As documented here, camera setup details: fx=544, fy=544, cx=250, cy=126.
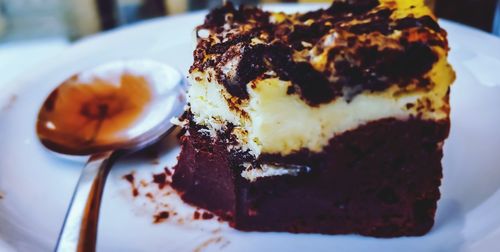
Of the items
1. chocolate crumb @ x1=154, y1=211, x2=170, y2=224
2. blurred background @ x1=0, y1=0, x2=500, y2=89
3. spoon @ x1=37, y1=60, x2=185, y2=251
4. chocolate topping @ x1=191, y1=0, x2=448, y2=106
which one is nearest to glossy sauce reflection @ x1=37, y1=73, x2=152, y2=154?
spoon @ x1=37, y1=60, x2=185, y2=251

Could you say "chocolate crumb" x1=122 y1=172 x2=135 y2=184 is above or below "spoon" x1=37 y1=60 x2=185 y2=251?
below

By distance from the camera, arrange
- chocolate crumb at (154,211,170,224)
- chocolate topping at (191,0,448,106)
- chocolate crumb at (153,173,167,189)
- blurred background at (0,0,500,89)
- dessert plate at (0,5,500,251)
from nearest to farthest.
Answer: chocolate topping at (191,0,448,106)
dessert plate at (0,5,500,251)
chocolate crumb at (154,211,170,224)
chocolate crumb at (153,173,167,189)
blurred background at (0,0,500,89)

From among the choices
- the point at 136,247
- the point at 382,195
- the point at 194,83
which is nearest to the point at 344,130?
the point at 382,195

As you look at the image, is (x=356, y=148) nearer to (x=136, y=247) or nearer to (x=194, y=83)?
(x=194, y=83)

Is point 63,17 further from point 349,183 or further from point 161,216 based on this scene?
point 349,183

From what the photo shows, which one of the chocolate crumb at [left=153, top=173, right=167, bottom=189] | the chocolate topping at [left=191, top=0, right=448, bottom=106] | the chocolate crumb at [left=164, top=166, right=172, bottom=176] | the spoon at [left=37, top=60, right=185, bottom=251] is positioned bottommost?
the chocolate crumb at [left=164, top=166, right=172, bottom=176]

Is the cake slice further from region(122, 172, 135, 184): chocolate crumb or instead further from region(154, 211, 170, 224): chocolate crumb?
region(122, 172, 135, 184): chocolate crumb

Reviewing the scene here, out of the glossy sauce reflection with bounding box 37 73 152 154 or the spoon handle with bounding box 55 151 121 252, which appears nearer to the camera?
the spoon handle with bounding box 55 151 121 252

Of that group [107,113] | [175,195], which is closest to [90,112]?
[107,113]
